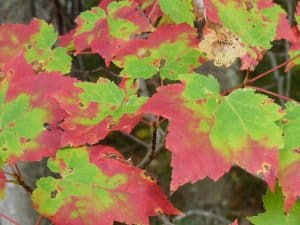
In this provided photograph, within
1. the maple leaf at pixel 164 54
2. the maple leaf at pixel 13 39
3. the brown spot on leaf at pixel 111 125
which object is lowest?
the brown spot on leaf at pixel 111 125

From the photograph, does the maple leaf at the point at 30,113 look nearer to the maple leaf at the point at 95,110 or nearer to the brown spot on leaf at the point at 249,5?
the maple leaf at the point at 95,110

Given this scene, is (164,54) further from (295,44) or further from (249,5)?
(295,44)

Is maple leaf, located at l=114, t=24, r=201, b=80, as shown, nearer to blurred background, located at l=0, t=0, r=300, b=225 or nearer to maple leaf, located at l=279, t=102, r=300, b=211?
blurred background, located at l=0, t=0, r=300, b=225

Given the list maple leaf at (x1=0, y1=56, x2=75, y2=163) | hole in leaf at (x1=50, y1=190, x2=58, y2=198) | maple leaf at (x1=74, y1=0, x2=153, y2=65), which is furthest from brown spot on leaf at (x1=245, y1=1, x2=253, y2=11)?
hole in leaf at (x1=50, y1=190, x2=58, y2=198)

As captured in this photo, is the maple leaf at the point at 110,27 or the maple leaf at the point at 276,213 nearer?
the maple leaf at the point at 276,213

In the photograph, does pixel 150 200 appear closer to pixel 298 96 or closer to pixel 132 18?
pixel 132 18

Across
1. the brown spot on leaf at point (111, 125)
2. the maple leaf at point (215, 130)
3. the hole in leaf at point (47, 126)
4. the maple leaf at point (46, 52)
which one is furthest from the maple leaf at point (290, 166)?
the maple leaf at point (46, 52)

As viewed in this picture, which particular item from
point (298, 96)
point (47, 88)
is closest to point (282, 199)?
point (47, 88)

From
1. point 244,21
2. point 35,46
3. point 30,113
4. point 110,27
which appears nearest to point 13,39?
point 35,46
